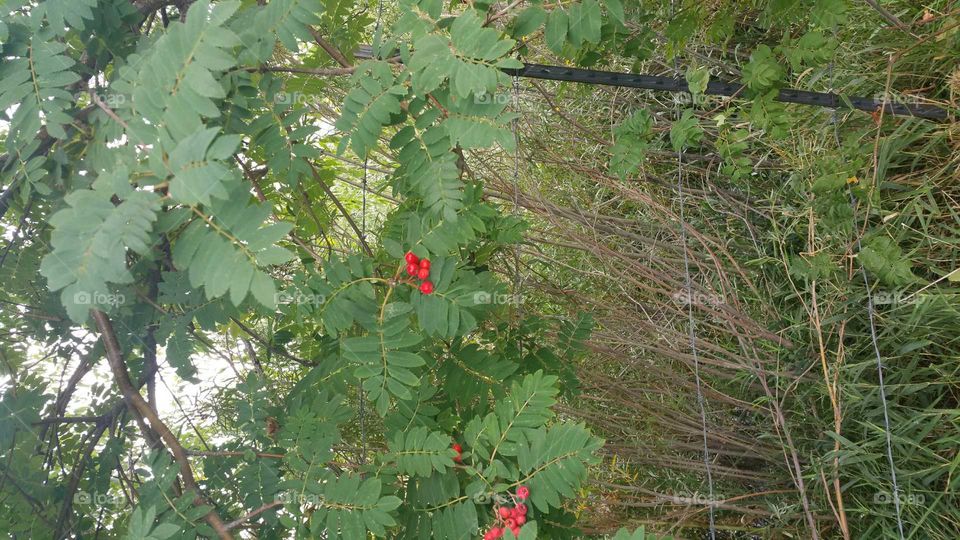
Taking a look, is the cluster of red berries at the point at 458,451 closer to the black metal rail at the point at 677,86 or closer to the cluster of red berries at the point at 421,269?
the cluster of red berries at the point at 421,269

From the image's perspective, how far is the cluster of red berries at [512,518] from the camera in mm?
840

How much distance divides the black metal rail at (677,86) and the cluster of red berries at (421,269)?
0.92ft

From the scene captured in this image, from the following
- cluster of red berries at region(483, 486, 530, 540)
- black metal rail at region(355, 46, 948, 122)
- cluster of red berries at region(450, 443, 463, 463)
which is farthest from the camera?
black metal rail at region(355, 46, 948, 122)

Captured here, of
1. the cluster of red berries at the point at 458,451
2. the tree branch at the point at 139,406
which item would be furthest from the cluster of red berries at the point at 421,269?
the tree branch at the point at 139,406

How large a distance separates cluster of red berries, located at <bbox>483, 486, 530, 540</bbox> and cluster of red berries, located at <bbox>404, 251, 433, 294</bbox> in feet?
0.87

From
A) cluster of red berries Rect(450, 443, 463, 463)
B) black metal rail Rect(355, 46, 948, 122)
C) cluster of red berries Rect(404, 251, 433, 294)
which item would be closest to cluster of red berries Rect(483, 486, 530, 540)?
cluster of red berries Rect(450, 443, 463, 463)

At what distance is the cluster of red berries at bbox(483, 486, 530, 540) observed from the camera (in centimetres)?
84

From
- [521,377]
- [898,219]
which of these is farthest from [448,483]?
[898,219]

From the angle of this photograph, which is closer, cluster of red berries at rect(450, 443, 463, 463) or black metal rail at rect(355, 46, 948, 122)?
cluster of red berries at rect(450, 443, 463, 463)

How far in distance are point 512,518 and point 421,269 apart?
32 centimetres

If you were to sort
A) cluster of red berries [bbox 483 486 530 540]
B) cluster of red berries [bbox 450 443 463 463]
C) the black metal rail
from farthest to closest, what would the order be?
the black metal rail, cluster of red berries [bbox 450 443 463 463], cluster of red berries [bbox 483 486 530 540]

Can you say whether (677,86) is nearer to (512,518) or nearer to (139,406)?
(512,518)

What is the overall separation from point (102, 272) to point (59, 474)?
62 cm

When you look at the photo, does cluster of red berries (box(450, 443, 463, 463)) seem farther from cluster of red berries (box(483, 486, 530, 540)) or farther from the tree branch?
the tree branch
